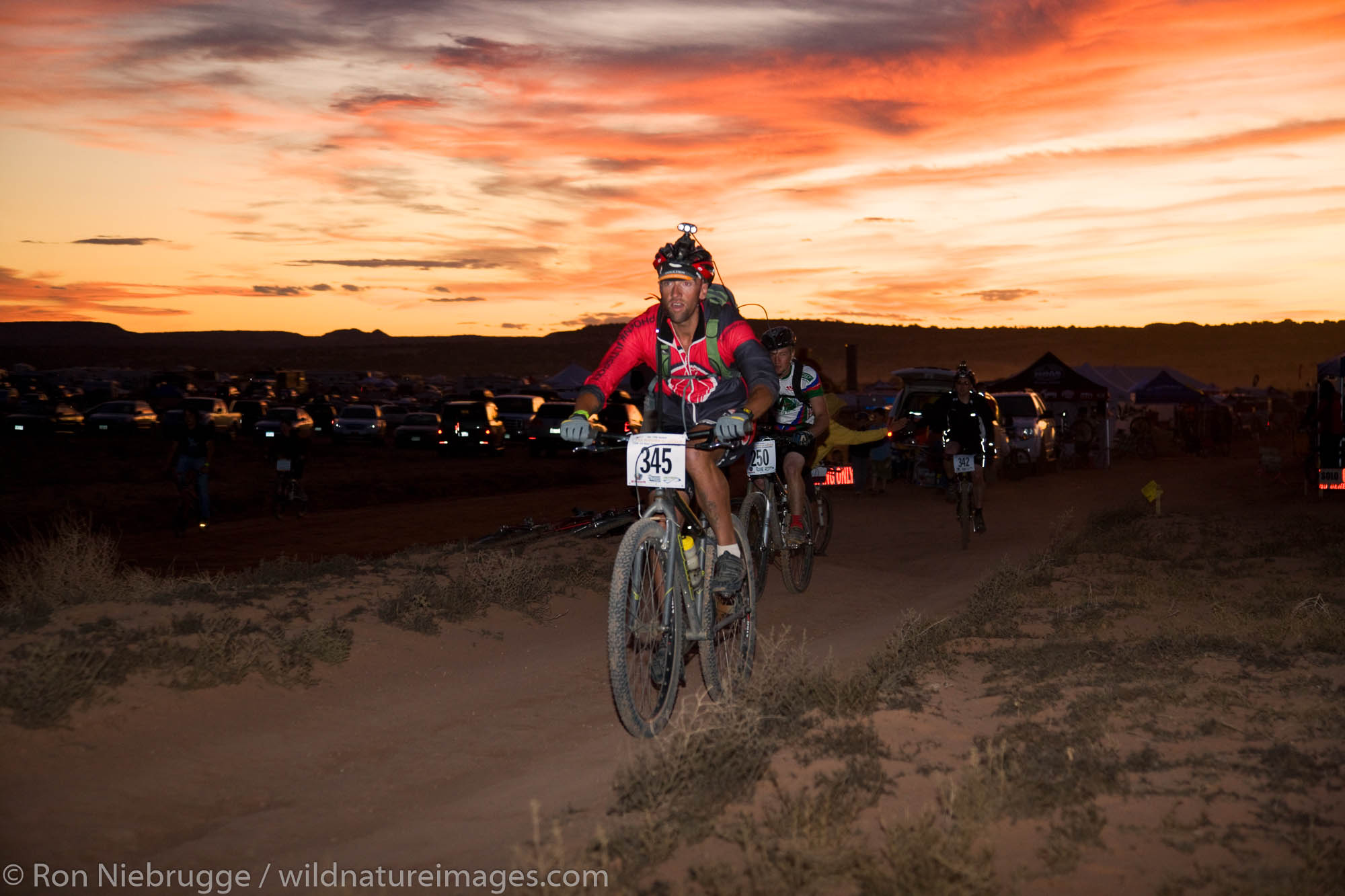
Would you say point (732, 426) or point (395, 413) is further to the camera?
point (395, 413)

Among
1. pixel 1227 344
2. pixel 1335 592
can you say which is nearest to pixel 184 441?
pixel 1335 592

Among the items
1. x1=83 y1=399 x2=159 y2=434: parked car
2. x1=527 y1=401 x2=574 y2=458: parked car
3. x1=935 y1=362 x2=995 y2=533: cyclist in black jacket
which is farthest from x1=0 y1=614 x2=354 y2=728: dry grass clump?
x1=83 y1=399 x2=159 y2=434: parked car

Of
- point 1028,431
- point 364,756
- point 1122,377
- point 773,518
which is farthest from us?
point 1122,377

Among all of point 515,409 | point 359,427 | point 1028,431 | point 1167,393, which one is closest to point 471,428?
point 515,409

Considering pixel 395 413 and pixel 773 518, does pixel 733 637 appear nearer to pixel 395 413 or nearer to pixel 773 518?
pixel 773 518

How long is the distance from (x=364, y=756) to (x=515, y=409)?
4007 cm

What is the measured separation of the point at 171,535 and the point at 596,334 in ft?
520

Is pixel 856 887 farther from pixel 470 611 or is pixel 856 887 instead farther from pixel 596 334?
pixel 596 334

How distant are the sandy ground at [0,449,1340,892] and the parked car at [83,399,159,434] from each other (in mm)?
39794

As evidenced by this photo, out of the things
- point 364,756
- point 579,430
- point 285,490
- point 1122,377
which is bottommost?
point 364,756

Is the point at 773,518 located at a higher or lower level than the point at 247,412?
lower

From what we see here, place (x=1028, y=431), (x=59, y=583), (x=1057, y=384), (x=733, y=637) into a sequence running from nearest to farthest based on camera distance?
(x=733, y=637)
(x=59, y=583)
(x=1028, y=431)
(x=1057, y=384)

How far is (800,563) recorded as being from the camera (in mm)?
10352

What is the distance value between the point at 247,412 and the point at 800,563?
44575 mm
